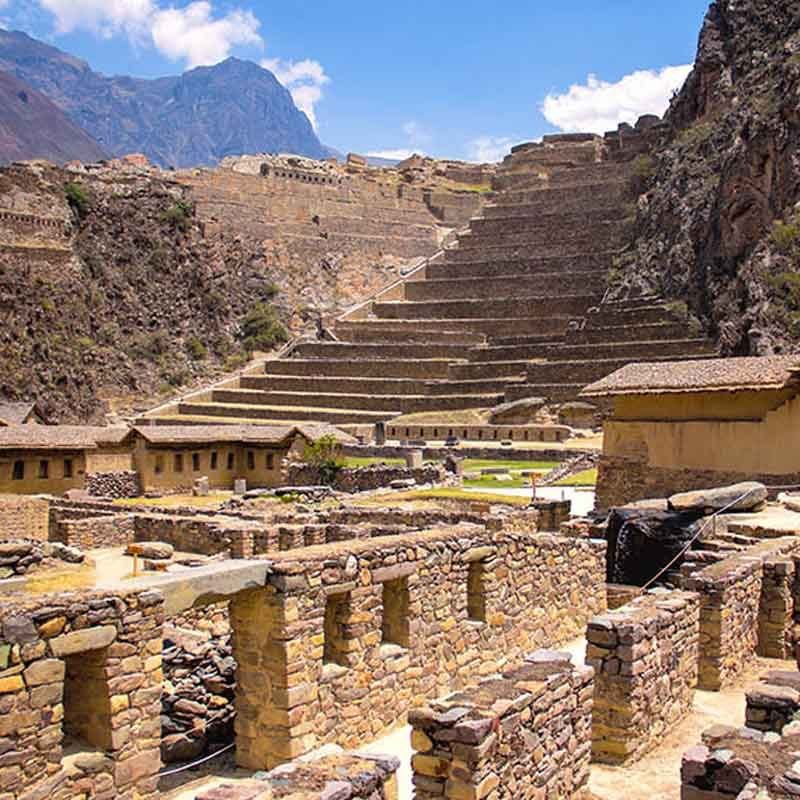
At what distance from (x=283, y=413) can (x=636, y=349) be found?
20.6 metres

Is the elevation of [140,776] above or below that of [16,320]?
below

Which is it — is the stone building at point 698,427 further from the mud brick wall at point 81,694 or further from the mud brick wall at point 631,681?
the mud brick wall at point 81,694

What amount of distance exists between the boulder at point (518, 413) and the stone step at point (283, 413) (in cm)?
607

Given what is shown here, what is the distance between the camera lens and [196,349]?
81.6m

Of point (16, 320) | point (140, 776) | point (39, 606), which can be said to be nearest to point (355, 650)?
point (140, 776)

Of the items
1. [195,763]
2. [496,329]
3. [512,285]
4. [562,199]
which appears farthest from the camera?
[562,199]

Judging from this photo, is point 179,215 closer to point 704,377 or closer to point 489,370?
point 489,370

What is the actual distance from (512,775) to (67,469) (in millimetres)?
24894

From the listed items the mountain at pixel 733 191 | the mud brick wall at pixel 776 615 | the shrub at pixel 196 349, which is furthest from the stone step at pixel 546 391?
the mud brick wall at pixel 776 615

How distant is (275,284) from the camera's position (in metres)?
90.0

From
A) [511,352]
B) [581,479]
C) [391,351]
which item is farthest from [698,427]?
[391,351]

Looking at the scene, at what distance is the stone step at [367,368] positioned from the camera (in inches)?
2621

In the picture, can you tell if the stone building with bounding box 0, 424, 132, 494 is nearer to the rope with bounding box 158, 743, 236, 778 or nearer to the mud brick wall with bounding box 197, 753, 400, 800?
the rope with bounding box 158, 743, 236, 778

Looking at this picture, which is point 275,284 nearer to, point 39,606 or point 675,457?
point 675,457
